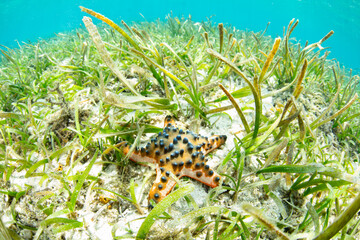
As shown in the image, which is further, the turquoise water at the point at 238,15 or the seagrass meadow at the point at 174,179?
the turquoise water at the point at 238,15

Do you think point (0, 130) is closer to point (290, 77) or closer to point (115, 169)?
point (115, 169)

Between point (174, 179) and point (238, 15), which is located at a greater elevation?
point (238, 15)

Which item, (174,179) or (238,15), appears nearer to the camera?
(174,179)

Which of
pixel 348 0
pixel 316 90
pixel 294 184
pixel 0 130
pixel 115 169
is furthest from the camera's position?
pixel 348 0

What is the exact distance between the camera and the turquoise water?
52.0 metres

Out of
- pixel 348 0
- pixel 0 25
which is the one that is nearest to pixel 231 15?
pixel 348 0

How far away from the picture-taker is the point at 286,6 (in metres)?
67.1

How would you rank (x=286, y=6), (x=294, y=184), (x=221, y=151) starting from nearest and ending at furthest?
(x=294, y=184) < (x=221, y=151) < (x=286, y=6)

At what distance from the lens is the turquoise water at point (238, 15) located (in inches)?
2047

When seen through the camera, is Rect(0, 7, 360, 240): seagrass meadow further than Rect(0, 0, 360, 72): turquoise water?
No

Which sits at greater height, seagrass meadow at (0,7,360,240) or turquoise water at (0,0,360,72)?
turquoise water at (0,0,360,72)

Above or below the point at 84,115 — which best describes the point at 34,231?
below

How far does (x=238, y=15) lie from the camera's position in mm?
85250

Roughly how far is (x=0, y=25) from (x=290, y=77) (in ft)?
331
